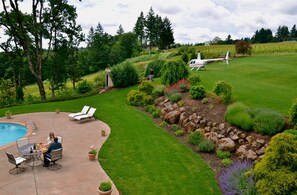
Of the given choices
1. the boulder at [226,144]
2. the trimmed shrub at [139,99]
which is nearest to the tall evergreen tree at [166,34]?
the trimmed shrub at [139,99]

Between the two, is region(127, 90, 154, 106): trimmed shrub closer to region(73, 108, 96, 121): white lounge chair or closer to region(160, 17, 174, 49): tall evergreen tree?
region(73, 108, 96, 121): white lounge chair

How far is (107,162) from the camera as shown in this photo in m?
10.3

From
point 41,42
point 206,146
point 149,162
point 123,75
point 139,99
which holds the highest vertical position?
point 41,42

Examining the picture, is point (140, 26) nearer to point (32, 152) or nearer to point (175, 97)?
point (175, 97)

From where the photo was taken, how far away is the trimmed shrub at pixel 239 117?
35.2 ft

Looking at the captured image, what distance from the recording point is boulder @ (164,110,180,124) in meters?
14.9

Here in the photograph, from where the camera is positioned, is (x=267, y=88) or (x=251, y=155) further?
(x=267, y=88)

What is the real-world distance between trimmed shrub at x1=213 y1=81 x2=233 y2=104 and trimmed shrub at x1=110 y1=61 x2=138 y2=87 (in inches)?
517

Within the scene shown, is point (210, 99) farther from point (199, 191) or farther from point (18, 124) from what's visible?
point (18, 124)

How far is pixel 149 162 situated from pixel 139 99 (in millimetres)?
10063

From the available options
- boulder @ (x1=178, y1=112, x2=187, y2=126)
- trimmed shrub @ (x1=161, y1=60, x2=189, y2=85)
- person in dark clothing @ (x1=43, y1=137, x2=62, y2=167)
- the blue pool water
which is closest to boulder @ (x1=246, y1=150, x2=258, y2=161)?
boulder @ (x1=178, y1=112, x2=187, y2=126)

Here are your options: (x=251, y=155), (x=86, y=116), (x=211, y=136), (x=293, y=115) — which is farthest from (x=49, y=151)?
(x=293, y=115)

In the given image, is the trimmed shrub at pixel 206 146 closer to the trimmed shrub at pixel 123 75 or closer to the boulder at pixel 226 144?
the boulder at pixel 226 144

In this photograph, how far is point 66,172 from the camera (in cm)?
945
